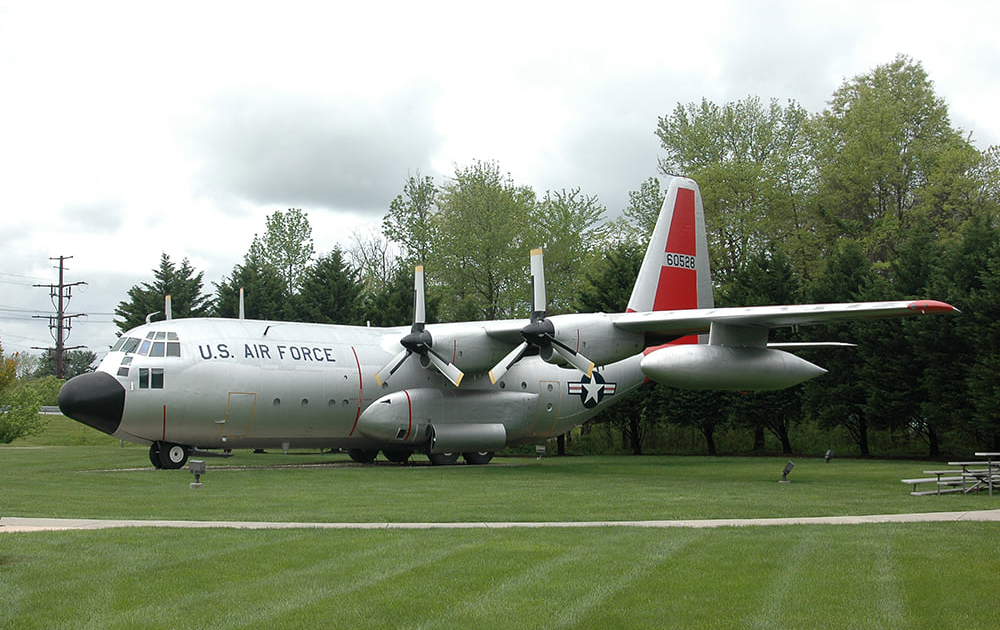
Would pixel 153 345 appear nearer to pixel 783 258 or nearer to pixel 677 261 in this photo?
pixel 677 261

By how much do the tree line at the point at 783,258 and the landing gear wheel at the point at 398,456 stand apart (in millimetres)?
14061

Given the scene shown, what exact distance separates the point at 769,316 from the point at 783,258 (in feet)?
64.9

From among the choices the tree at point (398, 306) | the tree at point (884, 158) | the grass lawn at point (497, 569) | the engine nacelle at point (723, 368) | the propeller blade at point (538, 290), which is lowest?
the grass lawn at point (497, 569)

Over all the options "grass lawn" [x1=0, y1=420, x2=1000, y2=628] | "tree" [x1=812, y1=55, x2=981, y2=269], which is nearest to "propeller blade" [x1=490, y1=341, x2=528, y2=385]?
"grass lawn" [x1=0, y1=420, x2=1000, y2=628]

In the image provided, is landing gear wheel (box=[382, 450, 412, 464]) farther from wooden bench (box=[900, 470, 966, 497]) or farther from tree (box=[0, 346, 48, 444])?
wooden bench (box=[900, 470, 966, 497])

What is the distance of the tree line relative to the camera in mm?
32312

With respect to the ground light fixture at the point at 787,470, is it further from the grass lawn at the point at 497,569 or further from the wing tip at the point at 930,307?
the wing tip at the point at 930,307

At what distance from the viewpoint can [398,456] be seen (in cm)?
3111

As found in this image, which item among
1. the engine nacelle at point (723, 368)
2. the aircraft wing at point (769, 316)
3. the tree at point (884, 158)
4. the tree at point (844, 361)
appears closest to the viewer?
the aircraft wing at point (769, 316)

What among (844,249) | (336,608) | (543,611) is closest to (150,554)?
(336,608)

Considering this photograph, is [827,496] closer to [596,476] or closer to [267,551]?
[596,476]

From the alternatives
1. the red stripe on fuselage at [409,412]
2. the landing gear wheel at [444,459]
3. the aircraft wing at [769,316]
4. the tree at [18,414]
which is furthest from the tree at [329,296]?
the aircraft wing at [769,316]

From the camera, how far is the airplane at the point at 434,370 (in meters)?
22.7

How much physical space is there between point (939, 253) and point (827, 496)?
21.1 meters
